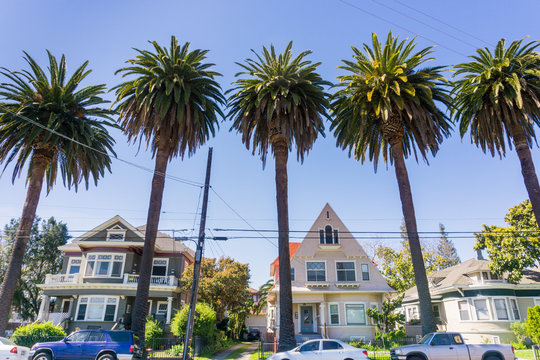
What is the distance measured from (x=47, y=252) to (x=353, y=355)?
166 ft

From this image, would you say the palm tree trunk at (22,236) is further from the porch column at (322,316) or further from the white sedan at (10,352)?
the porch column at (322,316)

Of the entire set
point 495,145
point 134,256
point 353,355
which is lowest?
point 353,355

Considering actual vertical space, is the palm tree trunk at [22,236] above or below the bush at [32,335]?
above

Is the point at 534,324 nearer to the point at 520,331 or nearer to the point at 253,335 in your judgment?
the point at 520,331

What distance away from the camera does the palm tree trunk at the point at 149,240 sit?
21188 millimetres

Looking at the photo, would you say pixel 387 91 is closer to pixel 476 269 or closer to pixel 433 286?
pixel 476 269

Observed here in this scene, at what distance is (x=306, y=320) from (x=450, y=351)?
18.7m

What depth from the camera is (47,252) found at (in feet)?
171

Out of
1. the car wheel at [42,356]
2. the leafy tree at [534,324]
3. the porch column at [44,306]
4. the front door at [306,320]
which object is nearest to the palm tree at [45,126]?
the car wheel at [42,356]

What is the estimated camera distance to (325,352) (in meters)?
17.1

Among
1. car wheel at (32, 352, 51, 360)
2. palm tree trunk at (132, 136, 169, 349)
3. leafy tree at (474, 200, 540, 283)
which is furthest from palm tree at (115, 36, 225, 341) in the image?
leafy tree at (474, 200, 540, 283)

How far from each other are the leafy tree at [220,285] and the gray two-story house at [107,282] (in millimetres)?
2288

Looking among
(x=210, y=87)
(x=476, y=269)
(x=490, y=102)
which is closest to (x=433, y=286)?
(x=476, y=269)

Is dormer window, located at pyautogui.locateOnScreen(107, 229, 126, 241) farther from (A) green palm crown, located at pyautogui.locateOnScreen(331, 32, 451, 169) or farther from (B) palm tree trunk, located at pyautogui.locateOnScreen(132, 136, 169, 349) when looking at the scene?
(A) green palm crown, located at pyautogui.locateOnScreen(331, 32, 451, 169)
